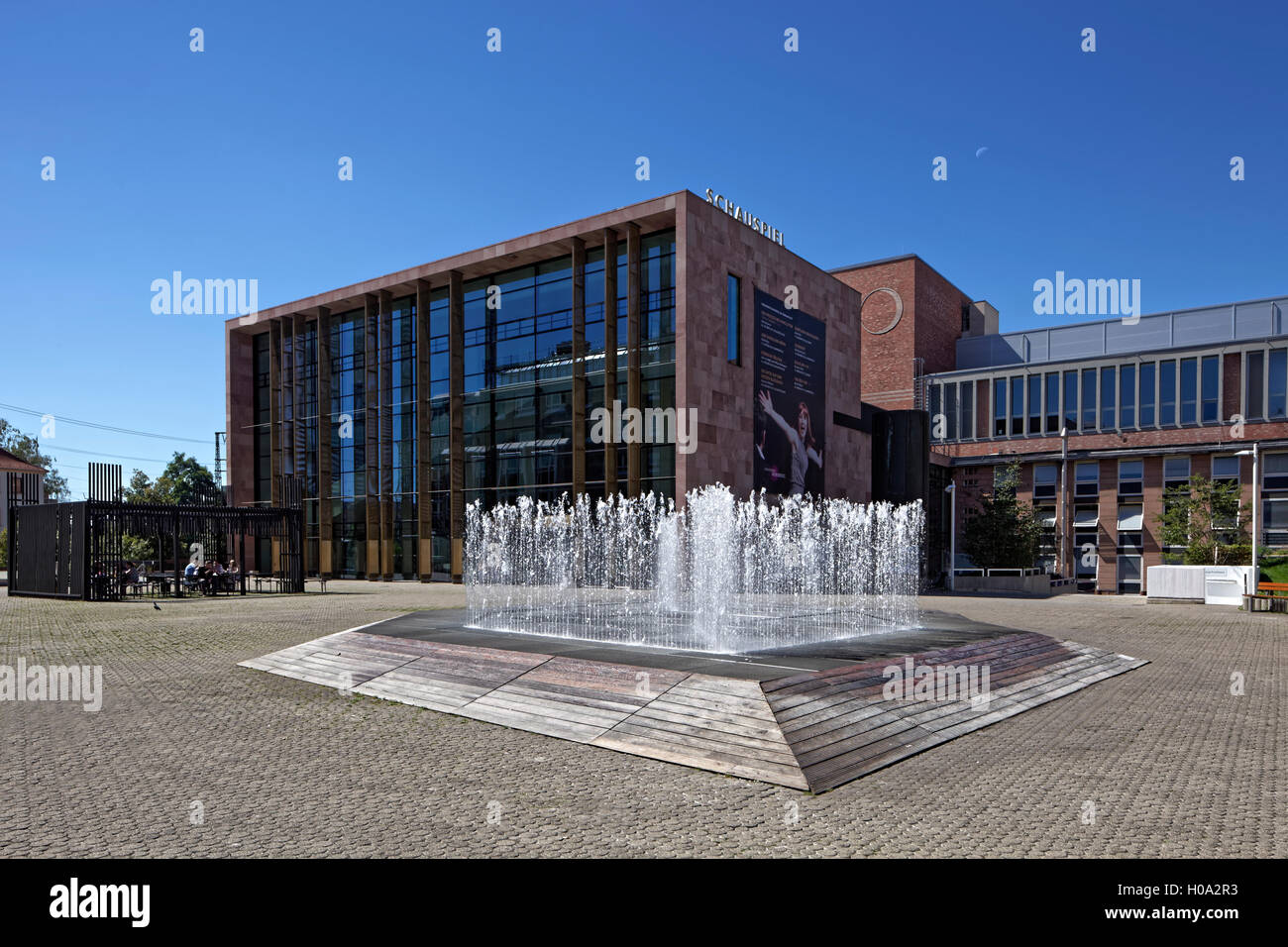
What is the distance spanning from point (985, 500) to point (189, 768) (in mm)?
41587

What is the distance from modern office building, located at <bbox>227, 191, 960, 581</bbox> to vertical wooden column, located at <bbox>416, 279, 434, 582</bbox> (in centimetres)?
10

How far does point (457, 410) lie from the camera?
42594 millimetres

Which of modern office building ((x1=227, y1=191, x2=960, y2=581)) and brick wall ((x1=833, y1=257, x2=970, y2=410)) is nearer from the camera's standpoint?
modern office building ((x1=227, y1=191, x2=960, y2=581))

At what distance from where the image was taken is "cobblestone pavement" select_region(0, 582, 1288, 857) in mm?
5816

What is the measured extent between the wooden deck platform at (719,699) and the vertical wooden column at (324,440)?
36.3 m

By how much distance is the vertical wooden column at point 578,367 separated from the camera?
3766 centimetres

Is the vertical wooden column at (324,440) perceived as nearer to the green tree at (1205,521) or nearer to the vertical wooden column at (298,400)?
the vertical wooden column at (298,400)

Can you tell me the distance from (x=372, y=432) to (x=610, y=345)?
1679 cm

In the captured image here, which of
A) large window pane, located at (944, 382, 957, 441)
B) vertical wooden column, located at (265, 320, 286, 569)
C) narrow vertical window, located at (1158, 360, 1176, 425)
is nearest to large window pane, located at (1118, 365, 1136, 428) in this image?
narrow vertical window, located at (1158, 360, 1176, 425)

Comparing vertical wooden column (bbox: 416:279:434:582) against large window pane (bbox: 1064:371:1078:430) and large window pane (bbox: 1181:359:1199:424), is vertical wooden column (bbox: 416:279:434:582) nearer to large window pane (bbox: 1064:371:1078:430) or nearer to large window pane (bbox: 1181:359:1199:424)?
large window pane (bbox: 1064:371:1078:430)

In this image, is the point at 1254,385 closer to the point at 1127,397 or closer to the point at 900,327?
the point at 1127,397
